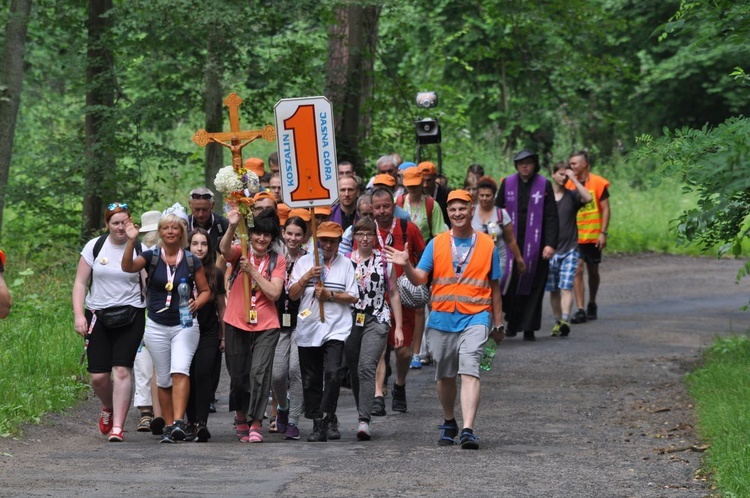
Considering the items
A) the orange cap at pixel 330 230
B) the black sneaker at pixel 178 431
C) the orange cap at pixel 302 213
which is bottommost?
the black sneaker at pixel 178 431

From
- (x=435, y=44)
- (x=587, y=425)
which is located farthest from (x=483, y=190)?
(x=435, y=44)

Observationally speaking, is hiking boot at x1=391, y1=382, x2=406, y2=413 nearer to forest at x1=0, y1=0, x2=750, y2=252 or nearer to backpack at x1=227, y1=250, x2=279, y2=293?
backpack at x1=227, y1=250, x2=279, y2=293

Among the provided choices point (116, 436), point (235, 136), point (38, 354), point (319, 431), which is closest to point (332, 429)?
point (319, 431)

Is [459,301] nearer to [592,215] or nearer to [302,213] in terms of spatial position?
[302,213]

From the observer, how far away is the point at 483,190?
1493 cm

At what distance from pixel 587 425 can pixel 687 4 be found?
11.1 ft

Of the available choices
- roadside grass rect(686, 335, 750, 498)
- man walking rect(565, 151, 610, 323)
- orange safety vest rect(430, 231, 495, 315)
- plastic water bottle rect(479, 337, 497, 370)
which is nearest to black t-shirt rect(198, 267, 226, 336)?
orange safety vest rect(430, 231, 495, 315)

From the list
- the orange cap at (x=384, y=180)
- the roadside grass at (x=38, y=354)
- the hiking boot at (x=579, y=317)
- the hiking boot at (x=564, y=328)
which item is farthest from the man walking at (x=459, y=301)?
the hiking boot at (x=579, y=317)

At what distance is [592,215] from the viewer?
1792cm

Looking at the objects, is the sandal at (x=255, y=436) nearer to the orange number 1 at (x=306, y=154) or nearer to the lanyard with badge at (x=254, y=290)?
the lanyard with badge at (x=254, y=290)

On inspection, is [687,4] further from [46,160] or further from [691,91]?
[691,91]

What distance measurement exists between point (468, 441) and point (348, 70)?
10513mm

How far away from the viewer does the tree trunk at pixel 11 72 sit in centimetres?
1727

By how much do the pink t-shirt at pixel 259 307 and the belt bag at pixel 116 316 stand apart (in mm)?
710
